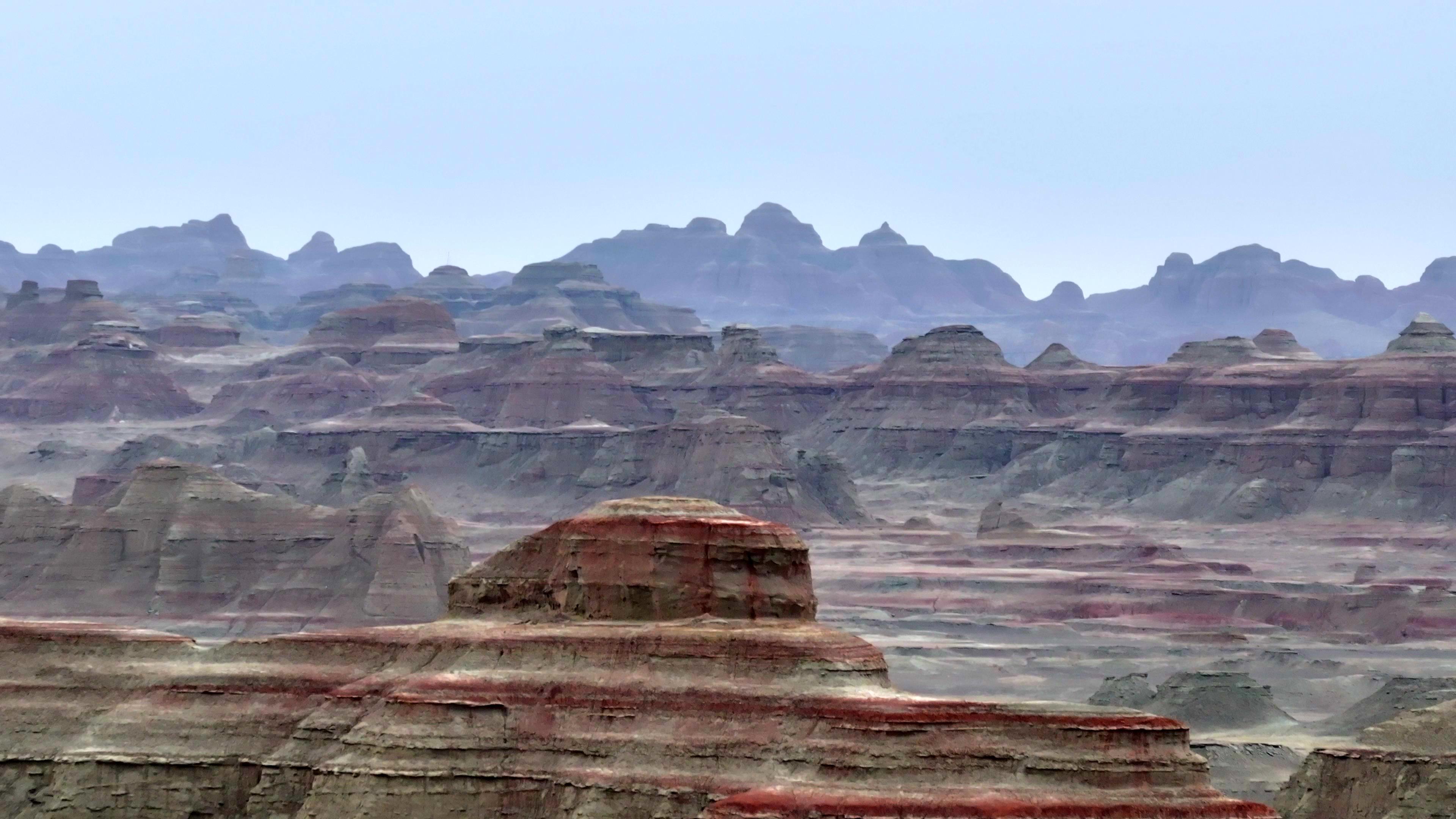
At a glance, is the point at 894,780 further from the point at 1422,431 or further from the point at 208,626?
the point at 1422,431

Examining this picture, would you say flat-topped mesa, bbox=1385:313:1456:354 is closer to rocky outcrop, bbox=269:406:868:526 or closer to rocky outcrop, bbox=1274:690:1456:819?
rocky outcrop, bbox=269:406:868:526

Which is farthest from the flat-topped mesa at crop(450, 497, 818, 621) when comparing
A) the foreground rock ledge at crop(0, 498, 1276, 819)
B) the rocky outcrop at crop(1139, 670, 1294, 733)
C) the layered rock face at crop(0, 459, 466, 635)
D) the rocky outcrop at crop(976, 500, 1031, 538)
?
the rocky outcrop at crop(976, 500, 1031, 538)

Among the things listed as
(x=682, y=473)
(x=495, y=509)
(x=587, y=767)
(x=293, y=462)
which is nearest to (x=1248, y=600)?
(x=682, y=473)

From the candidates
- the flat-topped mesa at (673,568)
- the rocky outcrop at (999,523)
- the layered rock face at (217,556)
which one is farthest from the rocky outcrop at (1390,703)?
the rocky outcrop at (999,523)

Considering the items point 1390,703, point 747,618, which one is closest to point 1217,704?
point 1390,703

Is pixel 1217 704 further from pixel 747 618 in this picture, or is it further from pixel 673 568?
pixel 673 568

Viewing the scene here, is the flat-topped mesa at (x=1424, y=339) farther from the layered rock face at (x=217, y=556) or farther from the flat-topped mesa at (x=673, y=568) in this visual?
the flat-topped mesa at (x=673, y=568)
